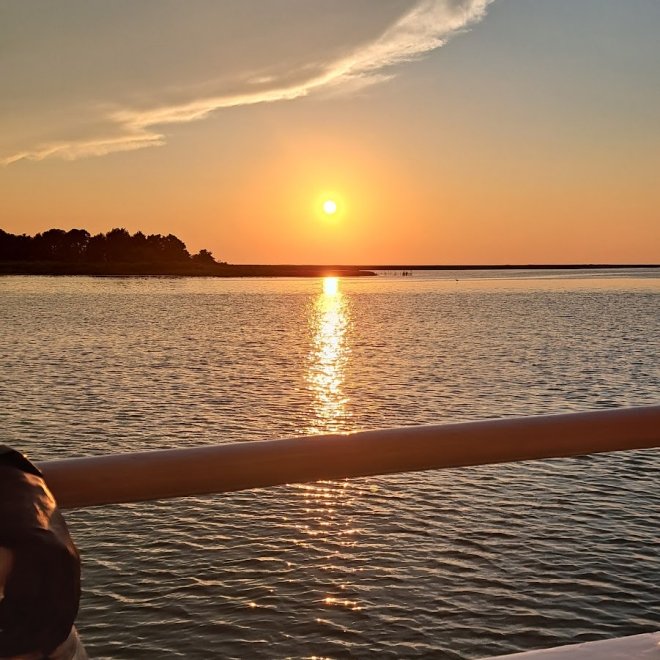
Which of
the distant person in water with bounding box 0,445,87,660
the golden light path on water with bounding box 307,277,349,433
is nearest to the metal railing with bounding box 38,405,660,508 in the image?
the distant person in water with bounding box 0,445,87,660

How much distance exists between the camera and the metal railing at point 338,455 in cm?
151

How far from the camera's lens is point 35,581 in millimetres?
890

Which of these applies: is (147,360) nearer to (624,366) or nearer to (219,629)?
(624,366)

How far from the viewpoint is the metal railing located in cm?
151

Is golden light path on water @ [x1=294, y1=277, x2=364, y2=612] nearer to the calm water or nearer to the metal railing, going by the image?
the calm water

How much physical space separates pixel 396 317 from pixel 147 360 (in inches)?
1741

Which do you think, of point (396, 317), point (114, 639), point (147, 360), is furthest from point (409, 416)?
point (396, 317)

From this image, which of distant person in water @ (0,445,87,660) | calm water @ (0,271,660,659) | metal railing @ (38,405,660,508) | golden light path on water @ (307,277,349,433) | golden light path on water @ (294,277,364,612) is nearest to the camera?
distant person in water @ (0,445,87,660)

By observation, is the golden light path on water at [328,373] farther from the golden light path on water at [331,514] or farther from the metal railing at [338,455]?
the metal railing at [338,455]

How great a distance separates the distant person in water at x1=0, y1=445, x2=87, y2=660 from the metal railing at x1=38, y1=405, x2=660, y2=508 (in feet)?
1.74

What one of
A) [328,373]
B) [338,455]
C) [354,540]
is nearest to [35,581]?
[338,455]

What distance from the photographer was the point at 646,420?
1860 mm

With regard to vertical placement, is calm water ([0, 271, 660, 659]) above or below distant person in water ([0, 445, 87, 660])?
below

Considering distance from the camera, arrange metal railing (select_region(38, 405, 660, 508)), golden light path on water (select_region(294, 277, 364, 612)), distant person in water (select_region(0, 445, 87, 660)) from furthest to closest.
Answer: golden light path on water (select_region(294, 277, 364, 612)), metal railing (select_region(38, 405, 660, 508)), distant person in water (select_region(0, 445, 87, 660))
